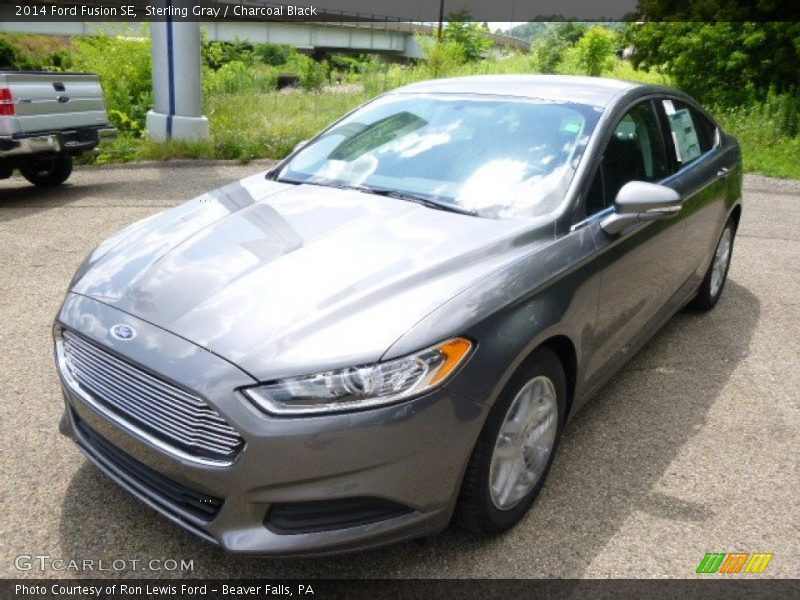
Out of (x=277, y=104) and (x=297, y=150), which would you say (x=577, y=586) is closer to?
(x=297, y=150)

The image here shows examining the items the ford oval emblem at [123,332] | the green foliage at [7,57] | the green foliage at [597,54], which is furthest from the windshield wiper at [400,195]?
the green foliage at [597,54]

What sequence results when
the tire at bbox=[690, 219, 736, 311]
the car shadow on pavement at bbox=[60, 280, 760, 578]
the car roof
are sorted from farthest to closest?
the tire at bbox=[690, 219, 736, 311], the car roof, the car shadow on pavement at bbox=[60, 280, 760, 578]

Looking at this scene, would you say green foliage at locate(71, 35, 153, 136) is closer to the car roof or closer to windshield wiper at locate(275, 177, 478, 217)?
the car roof

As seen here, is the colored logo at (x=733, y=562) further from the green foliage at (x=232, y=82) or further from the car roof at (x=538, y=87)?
the green foliage at (x=232, y=82)

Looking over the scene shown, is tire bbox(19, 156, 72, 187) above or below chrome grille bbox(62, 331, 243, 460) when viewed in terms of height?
below

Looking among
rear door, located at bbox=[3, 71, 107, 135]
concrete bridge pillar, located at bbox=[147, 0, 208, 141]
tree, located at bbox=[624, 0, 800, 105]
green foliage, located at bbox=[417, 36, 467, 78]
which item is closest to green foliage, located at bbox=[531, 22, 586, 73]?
green foliage, located at bbox=[417, 36, 467, 78]

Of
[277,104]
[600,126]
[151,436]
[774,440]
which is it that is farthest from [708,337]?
[277,104]

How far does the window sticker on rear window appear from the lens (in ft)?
13.7

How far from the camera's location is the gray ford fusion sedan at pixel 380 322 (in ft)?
7.00

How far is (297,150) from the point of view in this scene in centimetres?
401

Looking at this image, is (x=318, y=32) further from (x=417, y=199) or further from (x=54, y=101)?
(x=417, y=199)

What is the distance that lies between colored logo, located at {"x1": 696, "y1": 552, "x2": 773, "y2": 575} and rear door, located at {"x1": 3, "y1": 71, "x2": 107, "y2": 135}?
302 inches

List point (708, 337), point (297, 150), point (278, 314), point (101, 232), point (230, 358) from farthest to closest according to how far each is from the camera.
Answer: point (101, 232), point (708, 337), point (297, 150), point (278, 314), point (230, 358)

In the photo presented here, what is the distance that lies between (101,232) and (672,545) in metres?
5.78
